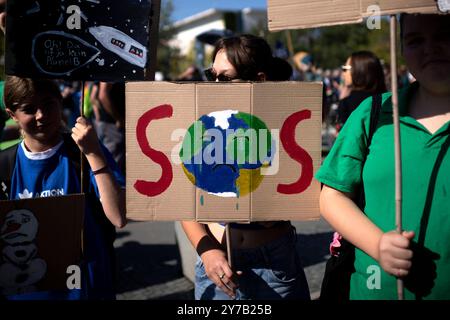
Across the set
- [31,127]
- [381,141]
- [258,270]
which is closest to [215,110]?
[381,141]

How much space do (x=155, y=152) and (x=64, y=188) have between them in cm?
56

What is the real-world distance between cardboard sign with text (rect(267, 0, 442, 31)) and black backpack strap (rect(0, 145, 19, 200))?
1227mm

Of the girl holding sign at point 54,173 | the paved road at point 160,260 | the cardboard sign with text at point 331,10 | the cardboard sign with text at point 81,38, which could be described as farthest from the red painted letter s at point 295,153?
the paved road at point 160,260

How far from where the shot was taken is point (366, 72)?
400cm

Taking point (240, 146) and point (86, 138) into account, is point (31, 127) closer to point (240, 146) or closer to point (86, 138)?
point (86, 138)

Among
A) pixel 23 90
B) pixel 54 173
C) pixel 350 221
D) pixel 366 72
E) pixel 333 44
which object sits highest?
pixel 333 44

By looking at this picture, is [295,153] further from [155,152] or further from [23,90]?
[23,90]

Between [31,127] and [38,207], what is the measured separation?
39 cm

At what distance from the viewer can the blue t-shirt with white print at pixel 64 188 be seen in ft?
7.20

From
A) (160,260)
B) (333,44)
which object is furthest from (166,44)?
(160,260)

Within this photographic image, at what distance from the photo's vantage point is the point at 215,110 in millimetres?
1834

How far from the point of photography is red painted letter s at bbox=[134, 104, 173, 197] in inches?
73.1
